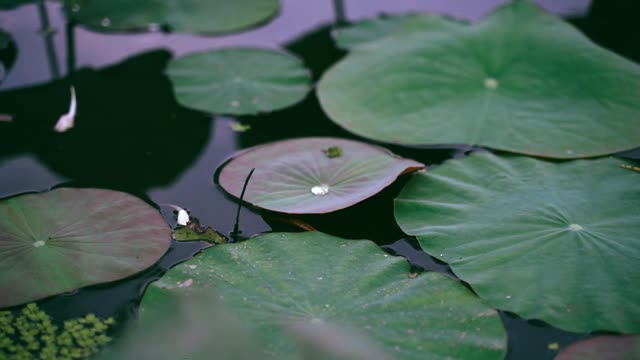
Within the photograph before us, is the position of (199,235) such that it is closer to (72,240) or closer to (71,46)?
(72,240)

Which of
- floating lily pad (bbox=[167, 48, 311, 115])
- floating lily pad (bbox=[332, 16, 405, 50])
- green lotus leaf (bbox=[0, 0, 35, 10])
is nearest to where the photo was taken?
floating lily pad (bbox=[167, 48, 311, 115])

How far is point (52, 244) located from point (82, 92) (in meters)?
1.23

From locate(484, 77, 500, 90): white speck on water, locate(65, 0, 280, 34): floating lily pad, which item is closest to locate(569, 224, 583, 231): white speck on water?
locate(484, 77, 500, 90): white speck on water

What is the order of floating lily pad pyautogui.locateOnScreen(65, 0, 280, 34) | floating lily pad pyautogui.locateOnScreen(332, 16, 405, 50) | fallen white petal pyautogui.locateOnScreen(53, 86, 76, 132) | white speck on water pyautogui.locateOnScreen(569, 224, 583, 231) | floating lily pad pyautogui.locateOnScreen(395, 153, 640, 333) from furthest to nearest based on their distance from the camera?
floating lily pad pyautogui.locateOnScreen(65, 0, 280, 34)
floating lily pad pyautogui.locateOnScreen(332, 16, 405, 50)
fallen white petal pyautogui.locateOnScreen(53, 86, 76, 132)
white speck on water pyautogui.locateOnScreen(569, 224, 583, 231)
floating lily pad pyautogui.locateOnScreen(395, 153, 640, 333)

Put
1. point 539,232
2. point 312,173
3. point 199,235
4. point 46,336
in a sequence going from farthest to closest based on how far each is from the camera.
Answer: point 312,173 → point 199,235 → point 539,232 → point 46,336

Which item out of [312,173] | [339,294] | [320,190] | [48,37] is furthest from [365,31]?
[339,294]

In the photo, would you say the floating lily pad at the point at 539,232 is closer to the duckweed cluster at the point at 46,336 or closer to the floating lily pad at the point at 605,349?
the floating lily pad at the point at 605,349

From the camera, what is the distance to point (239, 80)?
3221 millimetres

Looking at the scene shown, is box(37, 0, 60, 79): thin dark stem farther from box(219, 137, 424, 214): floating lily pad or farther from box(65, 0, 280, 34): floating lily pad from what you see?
box(219, 137, 424, 214): floating lily pad

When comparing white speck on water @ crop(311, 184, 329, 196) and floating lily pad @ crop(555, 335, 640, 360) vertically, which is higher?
white speck on water @ crop(311, 184, 329, 196)

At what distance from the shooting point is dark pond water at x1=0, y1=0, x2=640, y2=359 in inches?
88.6

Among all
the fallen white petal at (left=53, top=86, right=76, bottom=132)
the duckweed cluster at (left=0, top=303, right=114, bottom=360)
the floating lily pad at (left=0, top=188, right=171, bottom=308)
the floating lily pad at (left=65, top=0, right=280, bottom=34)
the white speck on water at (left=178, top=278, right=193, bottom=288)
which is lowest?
the duckweed cluster at (left=0, top=303, right=114, bottom=360)

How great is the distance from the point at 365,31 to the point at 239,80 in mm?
832

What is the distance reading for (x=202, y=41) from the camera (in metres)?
3.66
